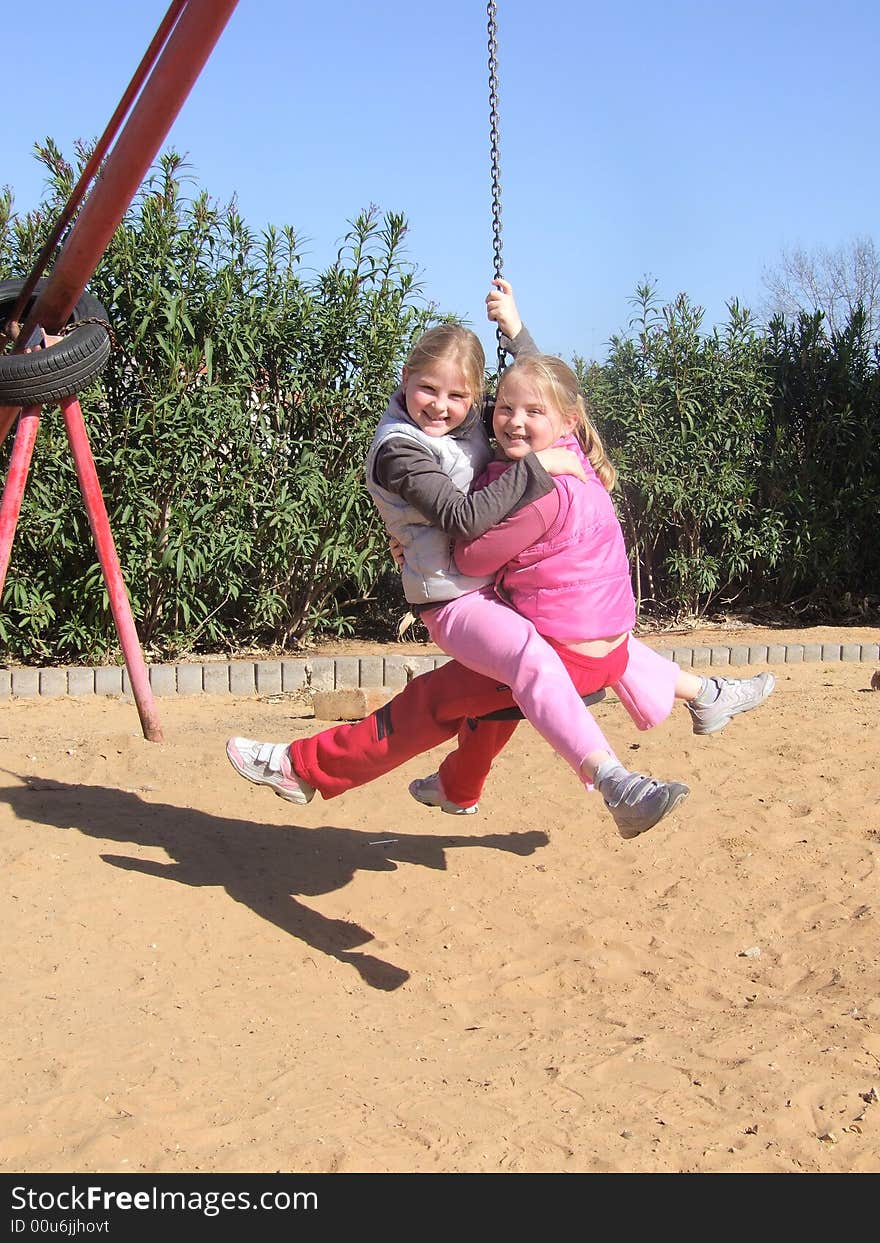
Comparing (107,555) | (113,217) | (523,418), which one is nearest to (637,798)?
(523,418)

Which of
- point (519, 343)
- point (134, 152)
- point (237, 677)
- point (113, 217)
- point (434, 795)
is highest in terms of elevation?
point (134, 152)

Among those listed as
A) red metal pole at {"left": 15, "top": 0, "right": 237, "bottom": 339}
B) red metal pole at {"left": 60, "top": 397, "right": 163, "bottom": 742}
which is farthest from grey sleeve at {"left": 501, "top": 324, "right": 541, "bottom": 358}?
red metal pole at {"left": 60, "top": 397, "right": 163, "bottom": 742}

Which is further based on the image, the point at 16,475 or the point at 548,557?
the point at 16,475

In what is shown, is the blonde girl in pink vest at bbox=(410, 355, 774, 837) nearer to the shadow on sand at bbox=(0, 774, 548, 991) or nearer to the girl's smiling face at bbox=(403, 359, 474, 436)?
the girl's smiling face at bbox=(403, 359, 474, 436)

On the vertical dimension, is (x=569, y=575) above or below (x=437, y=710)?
above

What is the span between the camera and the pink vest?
3355 mm

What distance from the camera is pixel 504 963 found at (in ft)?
12.9

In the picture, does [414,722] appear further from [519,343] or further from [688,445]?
[688,445]

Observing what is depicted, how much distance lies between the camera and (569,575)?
3379 mm

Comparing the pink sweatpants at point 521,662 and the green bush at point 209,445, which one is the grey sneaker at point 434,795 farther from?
the green bush at point 209,445

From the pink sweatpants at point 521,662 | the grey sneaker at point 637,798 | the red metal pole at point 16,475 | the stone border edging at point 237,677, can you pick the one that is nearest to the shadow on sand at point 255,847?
the red metal pole at point 16,475

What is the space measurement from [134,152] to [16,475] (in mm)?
1424

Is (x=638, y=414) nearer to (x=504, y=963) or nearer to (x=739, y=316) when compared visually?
(x=739, y=316)
